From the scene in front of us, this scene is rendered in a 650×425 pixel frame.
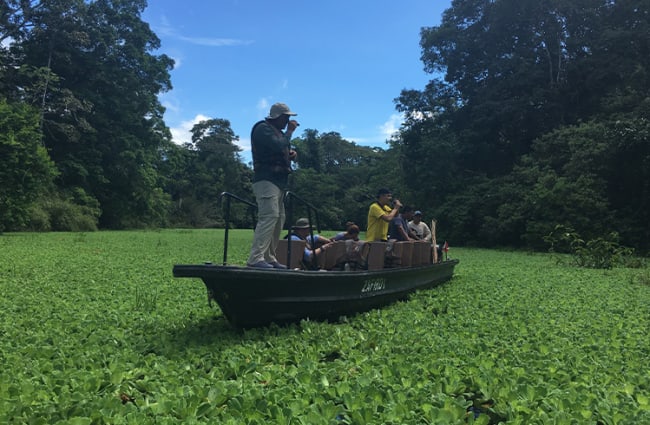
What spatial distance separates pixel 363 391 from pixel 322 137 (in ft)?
200

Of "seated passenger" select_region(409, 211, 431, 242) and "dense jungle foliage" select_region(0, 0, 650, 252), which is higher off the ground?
"dense jungle foliage" select_region(0, 0, 650, 252)

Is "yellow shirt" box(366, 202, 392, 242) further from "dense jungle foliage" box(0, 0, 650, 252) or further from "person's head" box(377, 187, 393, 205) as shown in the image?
"dense jungle foliage" box(0, 0, 650, 252)

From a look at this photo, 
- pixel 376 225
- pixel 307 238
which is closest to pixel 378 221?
pixel 376 225

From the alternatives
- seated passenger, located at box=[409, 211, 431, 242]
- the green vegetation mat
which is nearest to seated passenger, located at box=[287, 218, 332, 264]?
the green vegetation mat

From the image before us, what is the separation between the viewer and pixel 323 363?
11.3 feet

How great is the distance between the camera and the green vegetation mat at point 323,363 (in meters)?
2.50

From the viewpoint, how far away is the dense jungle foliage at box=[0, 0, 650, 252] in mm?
17062

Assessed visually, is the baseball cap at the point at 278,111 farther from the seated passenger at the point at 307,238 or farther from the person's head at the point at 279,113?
the seated passenger at the point at 307,238

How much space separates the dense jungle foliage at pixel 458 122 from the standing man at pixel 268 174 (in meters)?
14.6

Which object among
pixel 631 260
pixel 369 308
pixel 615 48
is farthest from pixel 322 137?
pixel 369 308

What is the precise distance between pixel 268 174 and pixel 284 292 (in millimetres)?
1024

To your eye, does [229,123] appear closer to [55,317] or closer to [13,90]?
[13,90]

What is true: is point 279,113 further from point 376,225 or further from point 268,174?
point 376,225

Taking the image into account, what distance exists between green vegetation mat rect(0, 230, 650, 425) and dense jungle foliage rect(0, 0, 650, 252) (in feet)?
41.7
